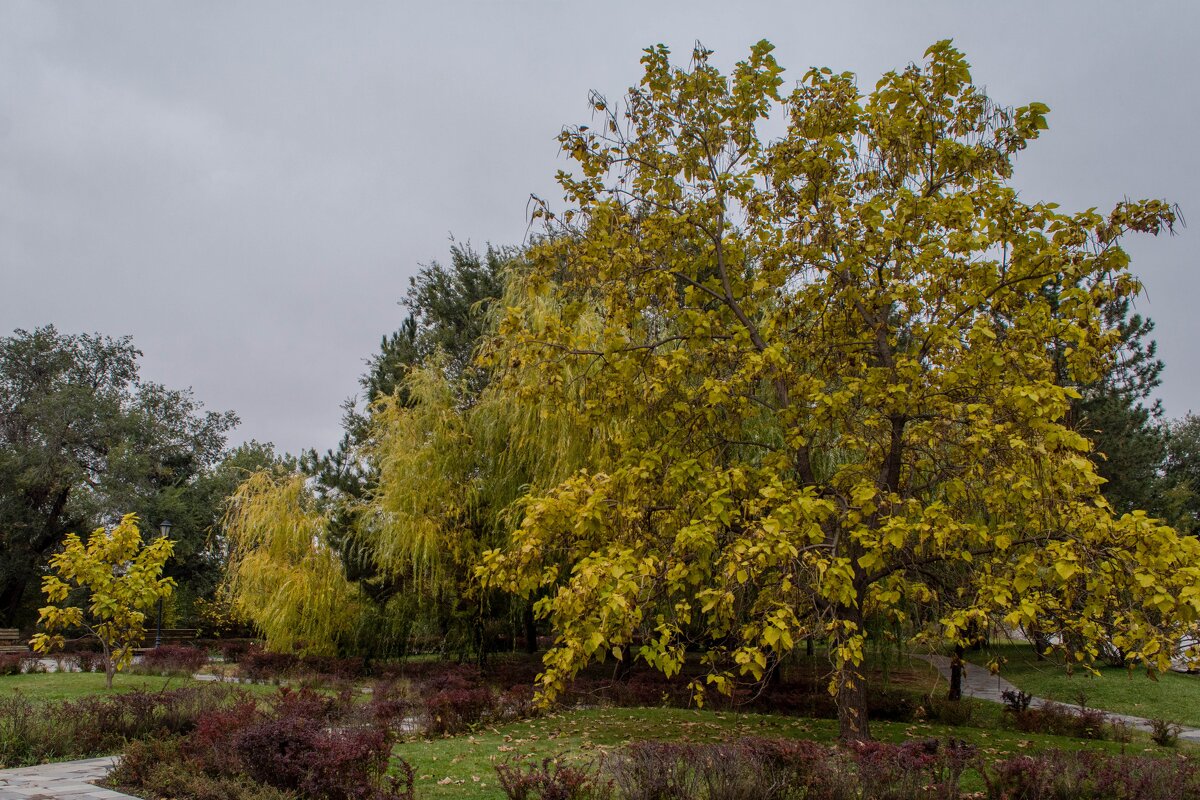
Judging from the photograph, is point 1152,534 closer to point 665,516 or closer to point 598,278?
point 665,516

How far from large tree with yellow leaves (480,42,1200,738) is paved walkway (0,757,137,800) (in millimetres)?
3272

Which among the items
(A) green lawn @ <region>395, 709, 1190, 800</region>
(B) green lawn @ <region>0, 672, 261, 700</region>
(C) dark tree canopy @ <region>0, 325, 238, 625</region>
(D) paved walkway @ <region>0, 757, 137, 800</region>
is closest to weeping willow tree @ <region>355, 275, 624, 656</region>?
(B) green lawn @ <region>0, 672, 261, 700</region>

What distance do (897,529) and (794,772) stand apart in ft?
5.82

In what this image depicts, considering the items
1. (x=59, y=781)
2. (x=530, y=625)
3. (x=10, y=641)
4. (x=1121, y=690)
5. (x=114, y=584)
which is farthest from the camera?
(x=10, y=641)

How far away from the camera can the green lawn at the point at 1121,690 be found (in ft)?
50.1

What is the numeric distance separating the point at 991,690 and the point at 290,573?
50.0 feet

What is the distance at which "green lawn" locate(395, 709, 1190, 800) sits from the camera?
636 centimetres

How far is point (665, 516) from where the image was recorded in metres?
7.20

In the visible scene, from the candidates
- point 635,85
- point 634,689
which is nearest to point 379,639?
point 634,689

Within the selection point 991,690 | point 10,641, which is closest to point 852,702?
point 991,690

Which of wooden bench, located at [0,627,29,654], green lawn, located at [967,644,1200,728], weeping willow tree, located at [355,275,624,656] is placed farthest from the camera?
wooden bench, located at [0,627,29,654]

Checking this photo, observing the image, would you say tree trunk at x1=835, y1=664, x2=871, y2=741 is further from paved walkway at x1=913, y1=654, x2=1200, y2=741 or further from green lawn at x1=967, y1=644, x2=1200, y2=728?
green lawn at x1=967, y1=644, x2=1200, y2=728

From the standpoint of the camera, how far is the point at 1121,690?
17.6 m

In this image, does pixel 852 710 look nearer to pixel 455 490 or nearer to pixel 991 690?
pixel 455 490
